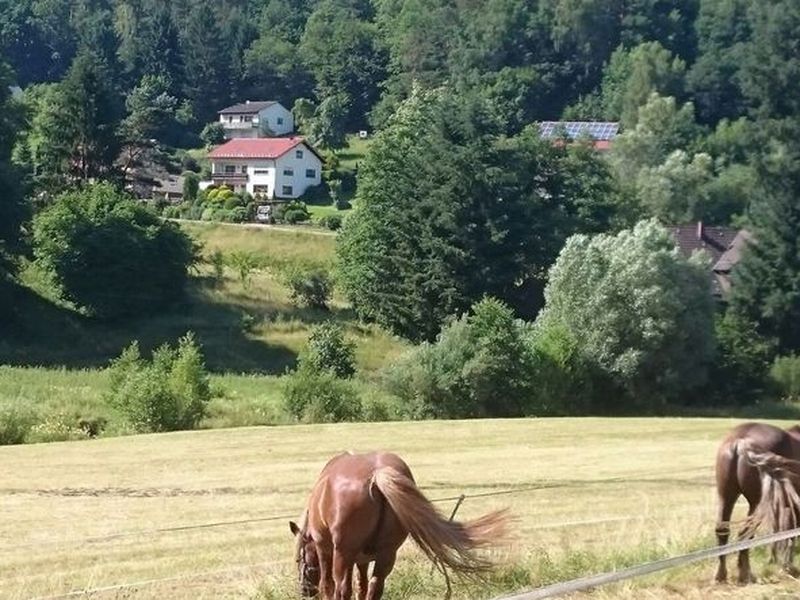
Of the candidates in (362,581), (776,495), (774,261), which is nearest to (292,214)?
(774,261)

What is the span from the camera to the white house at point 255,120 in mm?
124000

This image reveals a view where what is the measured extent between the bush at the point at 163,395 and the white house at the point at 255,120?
85.9 meters

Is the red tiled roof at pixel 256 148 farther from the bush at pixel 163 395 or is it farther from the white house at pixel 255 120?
the bush at pixel 163 395

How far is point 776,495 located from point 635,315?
127ft

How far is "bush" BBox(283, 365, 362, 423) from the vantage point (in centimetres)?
3825

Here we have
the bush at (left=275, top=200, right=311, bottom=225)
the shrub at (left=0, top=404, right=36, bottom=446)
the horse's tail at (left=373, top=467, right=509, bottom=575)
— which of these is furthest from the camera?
the bush at (left=275, top=200, right=311, bottom=225)

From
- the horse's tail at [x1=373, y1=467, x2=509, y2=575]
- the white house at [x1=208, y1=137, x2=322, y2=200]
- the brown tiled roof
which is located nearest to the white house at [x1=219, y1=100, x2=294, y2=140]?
the brown tiled roof

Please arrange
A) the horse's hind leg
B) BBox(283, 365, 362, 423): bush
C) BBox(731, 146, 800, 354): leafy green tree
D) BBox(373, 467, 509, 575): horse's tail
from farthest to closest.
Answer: BBox(731, 146, 800, 354): leafy green tree
BBox(283, 365, 362, 423): bush
the horse's hind leg
BBox(373, 467, 509, 575): horse's tail

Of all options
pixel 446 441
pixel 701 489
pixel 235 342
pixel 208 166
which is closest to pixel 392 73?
pixel 208 166

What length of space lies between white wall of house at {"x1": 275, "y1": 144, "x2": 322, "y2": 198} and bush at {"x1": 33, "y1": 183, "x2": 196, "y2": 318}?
41.5m

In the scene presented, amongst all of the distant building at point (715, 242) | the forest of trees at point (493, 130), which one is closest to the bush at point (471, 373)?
the forest of trees at point (493, 130)

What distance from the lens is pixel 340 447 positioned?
30.3 m

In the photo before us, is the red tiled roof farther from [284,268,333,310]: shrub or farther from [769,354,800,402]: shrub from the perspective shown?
[769,354,800,402]: shrub

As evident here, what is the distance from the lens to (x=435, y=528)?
9125 millimetres
